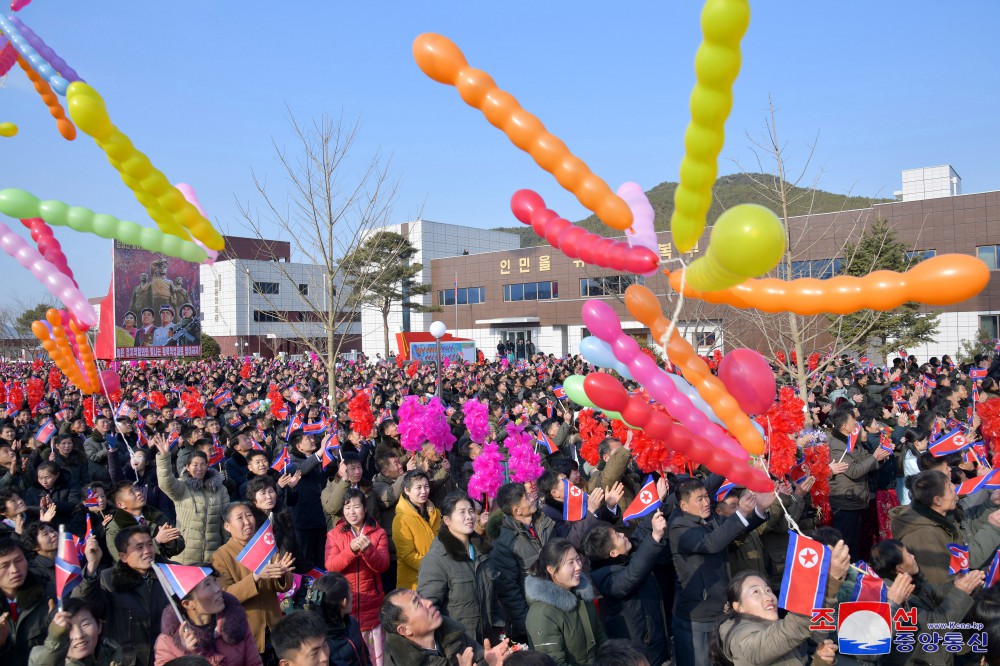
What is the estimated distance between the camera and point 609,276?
30.2 metres

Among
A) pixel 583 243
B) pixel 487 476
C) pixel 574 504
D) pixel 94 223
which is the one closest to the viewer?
pixel 583 243

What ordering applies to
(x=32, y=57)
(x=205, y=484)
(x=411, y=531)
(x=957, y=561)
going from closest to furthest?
(x=32, y=57) → (x=957, y=561) → (x=411, y=531) → (x=205, y=484)

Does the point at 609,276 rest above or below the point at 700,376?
above

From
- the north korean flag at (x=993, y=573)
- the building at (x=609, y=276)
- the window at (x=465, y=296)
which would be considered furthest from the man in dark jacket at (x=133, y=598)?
the window at (x=465, y=296)

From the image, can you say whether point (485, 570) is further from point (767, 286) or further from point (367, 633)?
point (767, 286)

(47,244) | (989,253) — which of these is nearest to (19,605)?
(47,244)

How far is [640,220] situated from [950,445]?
4861mm

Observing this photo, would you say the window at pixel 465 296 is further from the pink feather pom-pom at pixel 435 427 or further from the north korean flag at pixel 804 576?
the north korean flag at pixel 804 576

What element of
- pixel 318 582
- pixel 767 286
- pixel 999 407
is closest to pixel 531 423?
pixel 999 407

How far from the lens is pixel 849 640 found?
3256 mm

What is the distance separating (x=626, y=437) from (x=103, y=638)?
4.36m

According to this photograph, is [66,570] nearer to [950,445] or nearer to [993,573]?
[993,573]

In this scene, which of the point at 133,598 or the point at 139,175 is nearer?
the point at 139,175

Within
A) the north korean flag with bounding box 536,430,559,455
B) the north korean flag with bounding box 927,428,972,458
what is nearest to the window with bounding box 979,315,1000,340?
the north korean flag with bounding box 927,428,972,458
